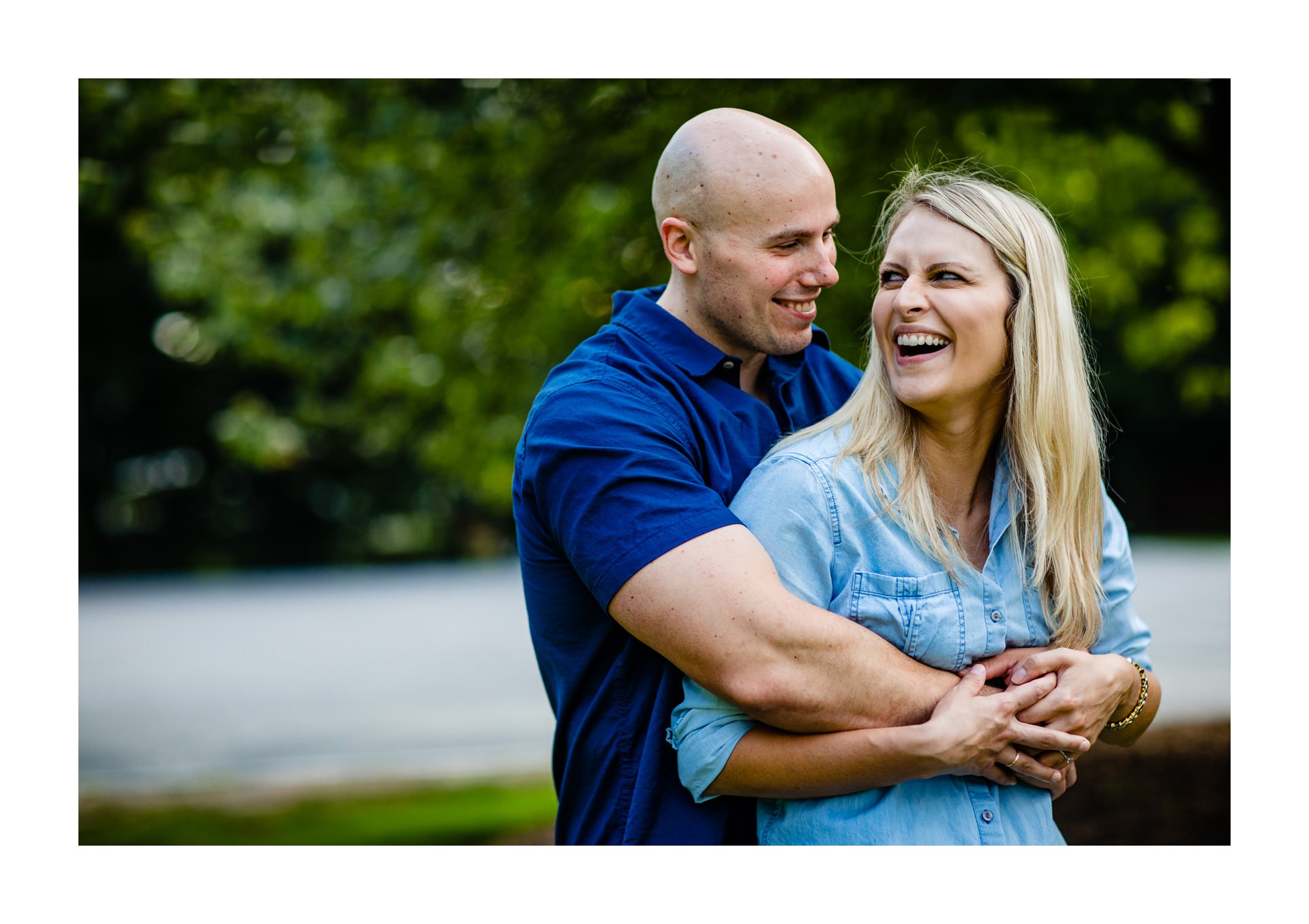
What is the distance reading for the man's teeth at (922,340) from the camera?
2.39m

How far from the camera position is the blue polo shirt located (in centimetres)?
220

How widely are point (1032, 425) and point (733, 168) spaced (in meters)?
0.90

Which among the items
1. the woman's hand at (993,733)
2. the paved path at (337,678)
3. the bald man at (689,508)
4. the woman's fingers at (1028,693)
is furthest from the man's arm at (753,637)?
the paved path at (337,678)

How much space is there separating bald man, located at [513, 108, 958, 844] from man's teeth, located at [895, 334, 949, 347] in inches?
13.3

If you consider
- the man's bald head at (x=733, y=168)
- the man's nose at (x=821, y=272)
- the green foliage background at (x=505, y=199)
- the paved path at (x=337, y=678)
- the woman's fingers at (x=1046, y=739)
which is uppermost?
the green foliage background at (x=505, y=199)

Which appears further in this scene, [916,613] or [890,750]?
[916,613]

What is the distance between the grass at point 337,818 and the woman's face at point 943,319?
14.9 feet

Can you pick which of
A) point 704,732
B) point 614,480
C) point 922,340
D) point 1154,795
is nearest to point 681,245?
point 922,340

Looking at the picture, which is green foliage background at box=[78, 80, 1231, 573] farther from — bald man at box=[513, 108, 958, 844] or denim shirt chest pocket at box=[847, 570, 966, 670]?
denim shirt chest pocket at box=[847, 570, 966, 670]

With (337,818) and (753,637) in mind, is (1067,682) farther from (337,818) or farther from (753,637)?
(337,818)

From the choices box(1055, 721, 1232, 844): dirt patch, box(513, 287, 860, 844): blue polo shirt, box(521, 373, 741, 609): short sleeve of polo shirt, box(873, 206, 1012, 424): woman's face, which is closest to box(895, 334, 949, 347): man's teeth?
box(873, 206, 1012, 424): woman's face

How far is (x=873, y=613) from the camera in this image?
7.47 feet

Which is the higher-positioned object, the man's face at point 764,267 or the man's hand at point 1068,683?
the man's face at point 764,267

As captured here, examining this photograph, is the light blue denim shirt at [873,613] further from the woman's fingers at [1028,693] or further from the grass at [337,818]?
the grass at [337,818]
